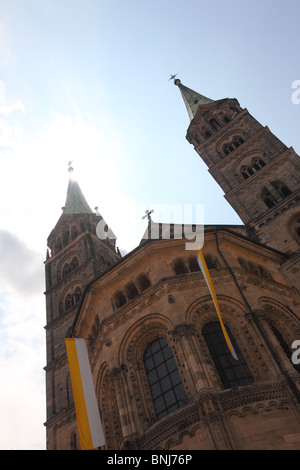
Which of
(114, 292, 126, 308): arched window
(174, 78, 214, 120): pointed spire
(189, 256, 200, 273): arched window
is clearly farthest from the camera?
(174, 78, 214, 120): pointed spire

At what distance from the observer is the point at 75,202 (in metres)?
47.0

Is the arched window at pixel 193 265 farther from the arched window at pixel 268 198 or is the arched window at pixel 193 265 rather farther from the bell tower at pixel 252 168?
the arched window at pixel 268 198

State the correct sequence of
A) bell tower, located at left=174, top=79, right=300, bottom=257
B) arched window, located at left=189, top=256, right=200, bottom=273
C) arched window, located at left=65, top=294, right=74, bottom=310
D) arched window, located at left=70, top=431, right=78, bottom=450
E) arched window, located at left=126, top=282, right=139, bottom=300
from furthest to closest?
arched window, located at left=65, top=294, right=74, bottom=310 < bell tower, located at left=174, top=79, right=300, bottom=257 < arched window, located at left=70, top=431, right=78, bottom=450 < arched window, located at left=126, top=282, right=139, bottom=300 < arched window, located at left=189, top=256, right=200, bottom=273

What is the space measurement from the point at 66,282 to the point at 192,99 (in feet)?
74.6

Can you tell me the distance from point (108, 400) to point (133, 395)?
8.43 feet

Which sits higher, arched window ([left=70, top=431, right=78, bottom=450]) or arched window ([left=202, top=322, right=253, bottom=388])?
arched window ([left=70, top=431, right=78, bottom=450])

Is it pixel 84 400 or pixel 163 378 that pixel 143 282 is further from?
pixel 84 400

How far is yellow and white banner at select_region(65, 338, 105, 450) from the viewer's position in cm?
1348

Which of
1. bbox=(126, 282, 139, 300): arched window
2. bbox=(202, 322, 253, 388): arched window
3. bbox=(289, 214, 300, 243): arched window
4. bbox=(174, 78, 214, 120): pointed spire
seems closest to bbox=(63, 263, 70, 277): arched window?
bbox=(174, 78, 214, 120): pointed spire

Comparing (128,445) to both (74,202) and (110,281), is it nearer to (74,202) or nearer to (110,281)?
(110,281)

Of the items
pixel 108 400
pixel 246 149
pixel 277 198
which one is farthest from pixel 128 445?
pixel 246 149

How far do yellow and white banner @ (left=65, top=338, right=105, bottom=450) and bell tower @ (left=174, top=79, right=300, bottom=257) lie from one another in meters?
12.9

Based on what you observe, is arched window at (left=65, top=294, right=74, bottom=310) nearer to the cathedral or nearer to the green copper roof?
the cathedral

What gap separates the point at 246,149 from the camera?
31750 mm
